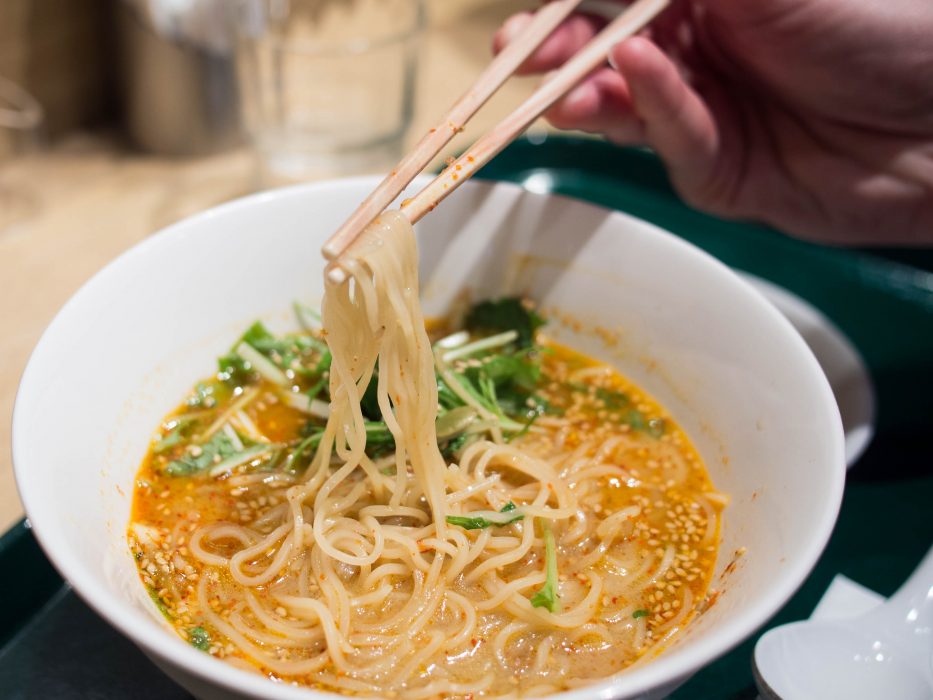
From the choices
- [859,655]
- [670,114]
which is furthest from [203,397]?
[859,655]

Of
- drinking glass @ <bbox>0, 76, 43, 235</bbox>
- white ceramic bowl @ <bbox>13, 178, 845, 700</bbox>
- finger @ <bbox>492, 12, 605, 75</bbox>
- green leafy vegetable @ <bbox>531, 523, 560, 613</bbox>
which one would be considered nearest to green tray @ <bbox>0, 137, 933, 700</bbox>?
white ceramic bowl @ <bbox>13, 178, 845, 700</bbox>

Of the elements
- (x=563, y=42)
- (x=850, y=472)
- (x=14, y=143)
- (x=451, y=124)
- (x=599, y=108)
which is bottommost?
(x=850, y=472)

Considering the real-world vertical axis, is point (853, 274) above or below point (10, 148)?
below

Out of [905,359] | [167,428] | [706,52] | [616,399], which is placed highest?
[706,52]

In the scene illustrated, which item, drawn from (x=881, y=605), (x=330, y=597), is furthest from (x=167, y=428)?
(x=881, y=605)

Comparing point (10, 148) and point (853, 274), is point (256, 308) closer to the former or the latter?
point (10, 148)

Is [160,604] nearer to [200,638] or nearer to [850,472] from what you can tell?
[200,638]
